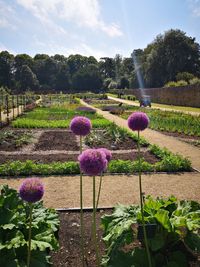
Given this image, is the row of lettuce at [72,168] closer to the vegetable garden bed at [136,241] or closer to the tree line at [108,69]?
the vegetable garden bed at [136,241]

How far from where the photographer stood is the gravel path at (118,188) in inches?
234

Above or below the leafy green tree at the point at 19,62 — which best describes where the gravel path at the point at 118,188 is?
below

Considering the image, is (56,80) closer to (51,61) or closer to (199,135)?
(51,61)

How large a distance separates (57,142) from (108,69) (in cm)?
10183

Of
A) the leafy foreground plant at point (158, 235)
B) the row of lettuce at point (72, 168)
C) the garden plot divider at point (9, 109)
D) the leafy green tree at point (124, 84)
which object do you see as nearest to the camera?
the leafy foreground plant at point (158, 235)

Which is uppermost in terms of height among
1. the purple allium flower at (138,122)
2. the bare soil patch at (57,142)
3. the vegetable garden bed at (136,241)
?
the purple allium flower at (138,122)

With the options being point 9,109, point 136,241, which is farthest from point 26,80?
point 136,241

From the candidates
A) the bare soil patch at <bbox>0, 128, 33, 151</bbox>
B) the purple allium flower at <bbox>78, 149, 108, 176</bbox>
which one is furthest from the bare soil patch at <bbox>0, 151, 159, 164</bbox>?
the purple allium flower at <bbox>78, 149, 108, 176</bbox>

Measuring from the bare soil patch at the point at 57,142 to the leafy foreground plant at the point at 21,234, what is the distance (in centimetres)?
766

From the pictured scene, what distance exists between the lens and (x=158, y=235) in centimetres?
314

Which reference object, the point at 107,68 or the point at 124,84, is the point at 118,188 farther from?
the point at 107,68

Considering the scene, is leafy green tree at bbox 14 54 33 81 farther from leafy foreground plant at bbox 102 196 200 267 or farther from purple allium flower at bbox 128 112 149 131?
purple allium flower at bbox 128 112 149 131

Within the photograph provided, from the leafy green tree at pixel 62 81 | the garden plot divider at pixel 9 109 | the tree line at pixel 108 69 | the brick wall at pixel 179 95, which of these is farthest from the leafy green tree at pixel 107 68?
the garden plot divider at pixel 9 109

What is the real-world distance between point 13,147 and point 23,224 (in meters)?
8.57
